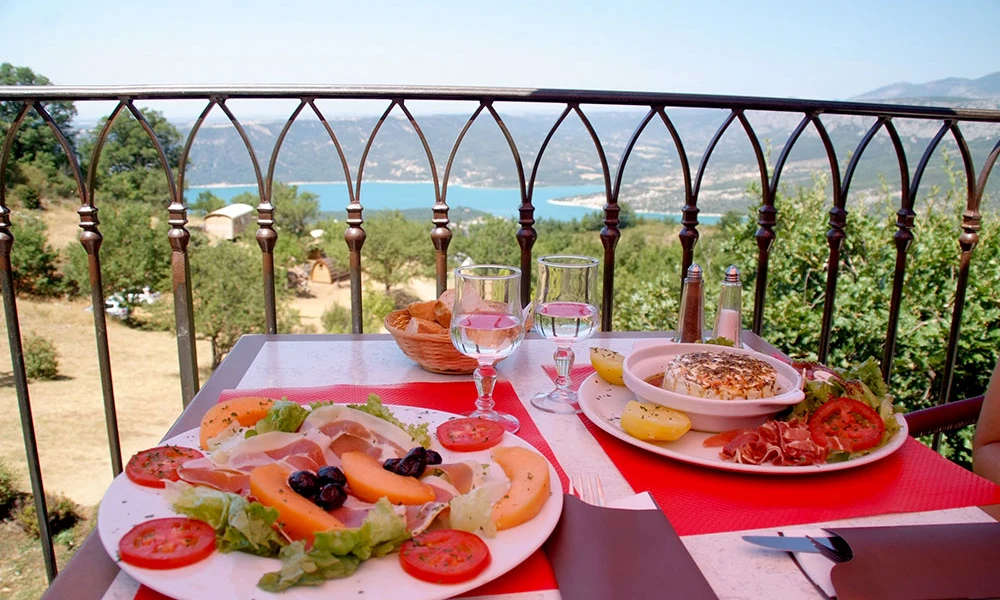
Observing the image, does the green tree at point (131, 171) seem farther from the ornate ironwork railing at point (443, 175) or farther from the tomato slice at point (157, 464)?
the tomato slice at point (157, 464)

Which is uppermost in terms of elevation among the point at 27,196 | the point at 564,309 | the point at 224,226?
the point at 564,309

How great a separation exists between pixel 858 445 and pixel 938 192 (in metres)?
6.06

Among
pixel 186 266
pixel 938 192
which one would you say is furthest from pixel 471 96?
pixel 938 192

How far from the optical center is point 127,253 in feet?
65.6

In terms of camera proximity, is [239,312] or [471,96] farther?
[239,312]

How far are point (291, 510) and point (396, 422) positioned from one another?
0.26 meters

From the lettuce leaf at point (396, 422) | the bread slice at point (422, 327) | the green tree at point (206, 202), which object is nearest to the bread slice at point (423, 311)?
the bread slice at point (422, 327)

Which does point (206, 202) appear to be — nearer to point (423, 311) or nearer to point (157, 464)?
point (423, 311)

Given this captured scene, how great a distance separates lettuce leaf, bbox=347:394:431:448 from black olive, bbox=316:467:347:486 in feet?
0.50

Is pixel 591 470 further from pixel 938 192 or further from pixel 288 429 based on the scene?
pixel 938 192

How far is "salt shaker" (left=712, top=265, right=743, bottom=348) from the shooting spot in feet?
4.12

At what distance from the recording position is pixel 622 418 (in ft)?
2.98

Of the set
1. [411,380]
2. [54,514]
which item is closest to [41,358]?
[54,514]

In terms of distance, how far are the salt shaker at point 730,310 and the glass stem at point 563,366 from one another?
343 millimetres
